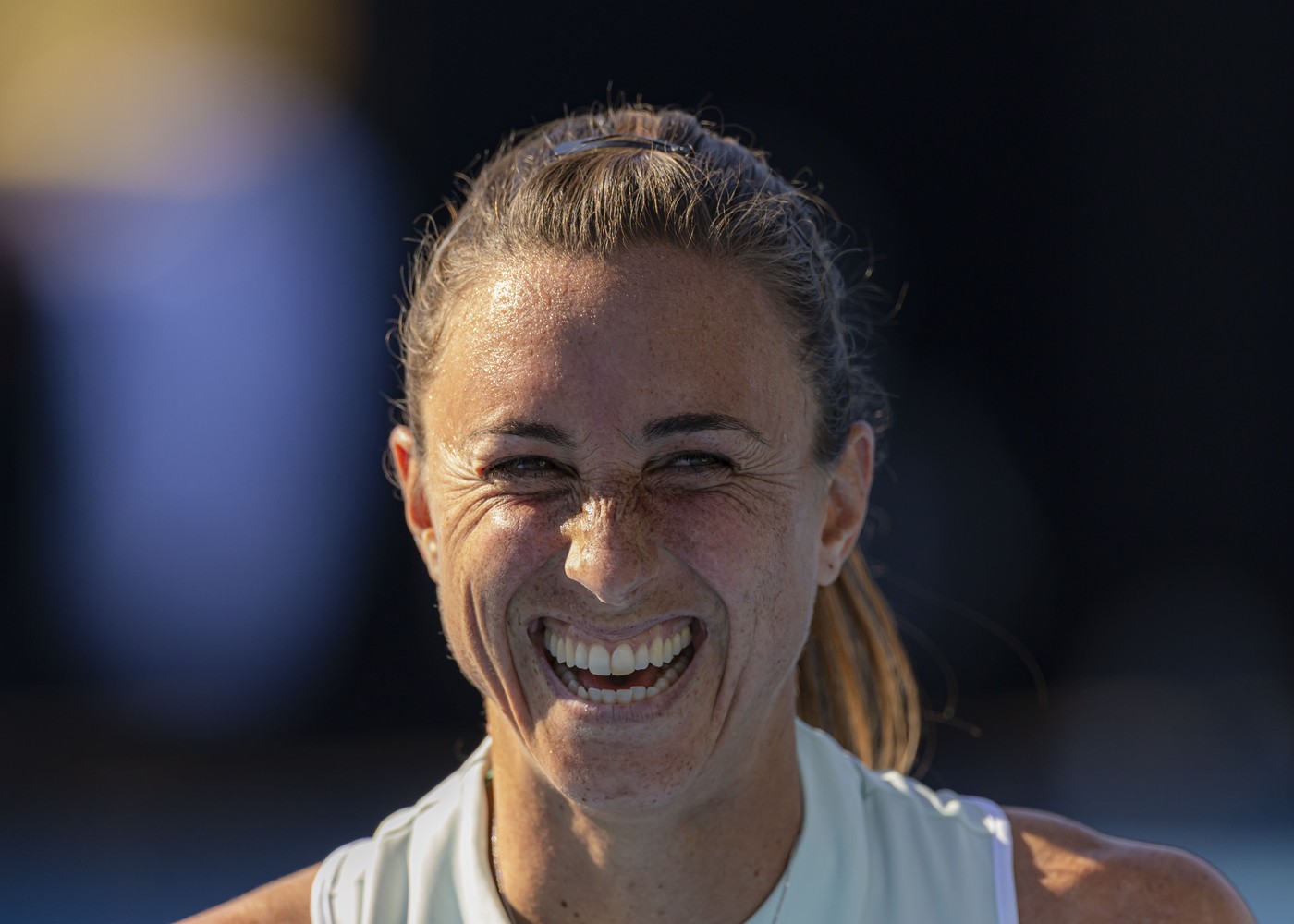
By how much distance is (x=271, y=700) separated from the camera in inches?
203

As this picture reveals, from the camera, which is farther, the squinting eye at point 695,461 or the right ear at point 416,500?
the right ear at point 416,500

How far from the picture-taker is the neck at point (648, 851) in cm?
173

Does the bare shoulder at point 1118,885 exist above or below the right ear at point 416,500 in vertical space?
below

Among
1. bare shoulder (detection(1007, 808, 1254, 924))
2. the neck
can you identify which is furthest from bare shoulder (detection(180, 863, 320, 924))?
bare shoulder (detection(1007, 808, 1254, 924))

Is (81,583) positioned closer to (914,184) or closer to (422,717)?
(422,717)

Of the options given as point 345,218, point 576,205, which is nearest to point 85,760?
point 345,218

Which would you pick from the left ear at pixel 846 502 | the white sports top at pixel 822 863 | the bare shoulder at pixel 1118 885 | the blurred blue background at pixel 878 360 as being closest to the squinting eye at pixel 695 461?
the left ear at pixel 846 502

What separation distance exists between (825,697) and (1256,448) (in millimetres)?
3539

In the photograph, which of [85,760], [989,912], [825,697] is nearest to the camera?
[989,912]

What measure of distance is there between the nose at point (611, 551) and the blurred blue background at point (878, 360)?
3621 mm

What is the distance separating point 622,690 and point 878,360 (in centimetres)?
377

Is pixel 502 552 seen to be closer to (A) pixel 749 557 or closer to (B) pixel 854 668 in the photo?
(A) pixel 749 557

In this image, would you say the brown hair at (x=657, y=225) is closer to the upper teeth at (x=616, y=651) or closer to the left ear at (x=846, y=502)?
the left ear at (x=846, y=502)

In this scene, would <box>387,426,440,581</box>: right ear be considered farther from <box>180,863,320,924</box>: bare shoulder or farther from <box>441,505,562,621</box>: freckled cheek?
<box>180,863,320,924</box>: bare shoulder
